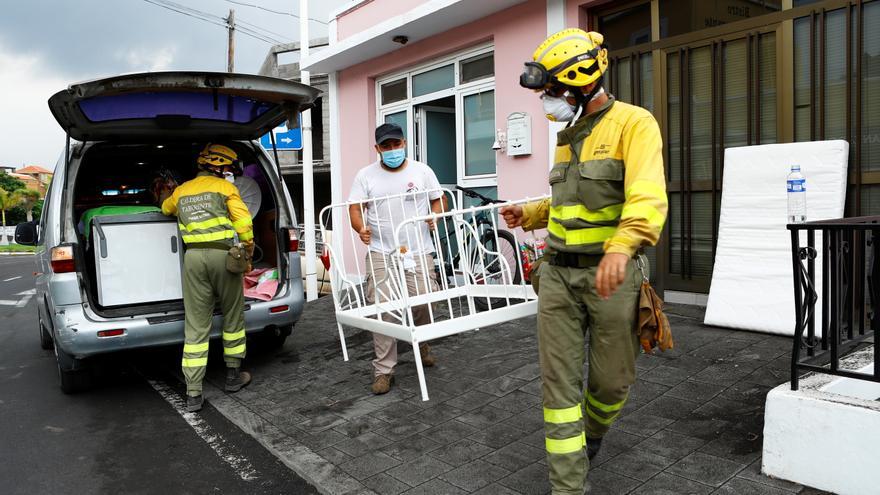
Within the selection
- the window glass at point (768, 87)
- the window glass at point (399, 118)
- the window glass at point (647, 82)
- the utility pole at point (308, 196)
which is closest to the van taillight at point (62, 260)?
the utility pole at point (308, 196)

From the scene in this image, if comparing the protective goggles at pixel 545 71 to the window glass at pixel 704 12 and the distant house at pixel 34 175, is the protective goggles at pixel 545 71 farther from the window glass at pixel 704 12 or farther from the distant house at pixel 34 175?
the distant house at pixel 34 175

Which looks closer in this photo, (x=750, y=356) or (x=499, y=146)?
(x=750, y=356)

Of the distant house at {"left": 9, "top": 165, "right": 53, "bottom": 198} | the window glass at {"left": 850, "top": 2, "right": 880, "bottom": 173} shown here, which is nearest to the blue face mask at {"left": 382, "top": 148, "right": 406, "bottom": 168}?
the window glass at {"left": 850, "top": 2, "right": 880, "bottom": 173}

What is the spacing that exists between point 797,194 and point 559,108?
3.00m

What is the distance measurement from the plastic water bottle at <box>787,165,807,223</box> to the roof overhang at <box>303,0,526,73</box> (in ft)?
12.9

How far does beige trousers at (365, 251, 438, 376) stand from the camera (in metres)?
4.83

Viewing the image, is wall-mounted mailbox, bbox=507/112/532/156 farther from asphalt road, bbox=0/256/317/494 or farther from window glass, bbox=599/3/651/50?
asphalt road, bbox=0/256/317/494

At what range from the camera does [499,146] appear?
27.0 ft

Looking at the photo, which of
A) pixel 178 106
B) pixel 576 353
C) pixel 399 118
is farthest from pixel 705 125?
pixel 399 118

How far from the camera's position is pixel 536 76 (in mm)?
2830

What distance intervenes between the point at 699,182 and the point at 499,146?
2.71 m

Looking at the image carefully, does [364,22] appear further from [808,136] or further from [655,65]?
[808,136]

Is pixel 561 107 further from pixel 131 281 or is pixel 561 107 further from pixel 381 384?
pixel 131 281

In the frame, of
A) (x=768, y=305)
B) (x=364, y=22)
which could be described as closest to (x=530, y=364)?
(x=768, y=305)
